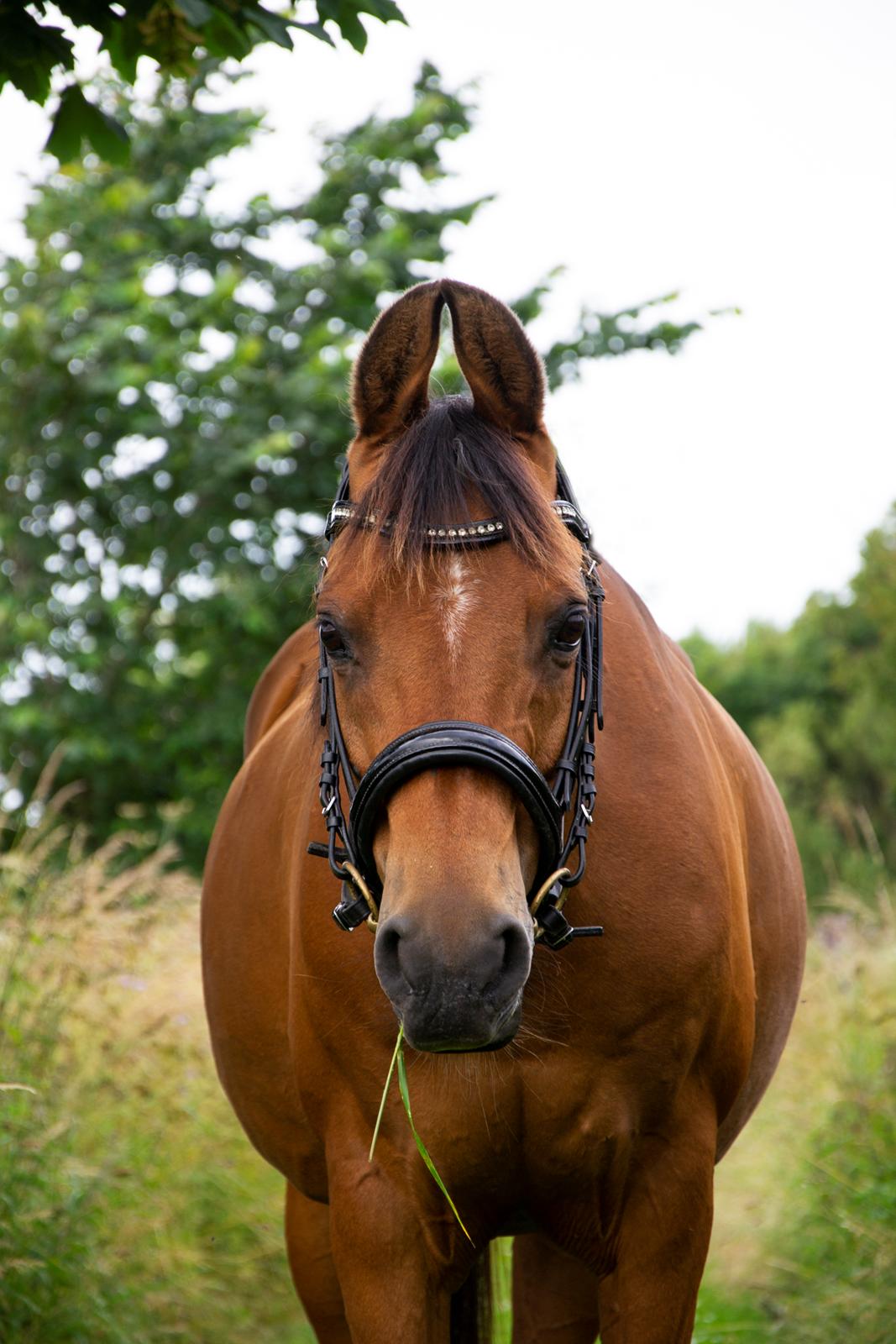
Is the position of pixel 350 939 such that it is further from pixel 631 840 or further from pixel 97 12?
pixel 97 12

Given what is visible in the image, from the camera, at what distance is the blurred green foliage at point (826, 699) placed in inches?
1099

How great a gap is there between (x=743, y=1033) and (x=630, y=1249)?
0.54 m

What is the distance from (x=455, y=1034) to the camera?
211 centimetres

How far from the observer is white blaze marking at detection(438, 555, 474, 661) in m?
2.31

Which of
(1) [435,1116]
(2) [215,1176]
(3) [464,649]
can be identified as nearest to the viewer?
(3) [464,649]

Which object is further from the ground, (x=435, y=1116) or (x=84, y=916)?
(x=84, y=916)

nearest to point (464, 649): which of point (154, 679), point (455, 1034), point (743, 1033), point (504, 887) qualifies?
point (504, 887)

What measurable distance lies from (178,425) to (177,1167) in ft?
28.8

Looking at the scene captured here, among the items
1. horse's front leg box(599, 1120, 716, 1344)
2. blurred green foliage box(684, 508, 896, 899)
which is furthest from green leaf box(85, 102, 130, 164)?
blurred green foliage box(684, 508, 896, 899)

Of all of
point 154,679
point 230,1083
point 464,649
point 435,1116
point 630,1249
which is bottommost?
point 630,1249

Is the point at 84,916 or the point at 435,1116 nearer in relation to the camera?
the point at 435,1116

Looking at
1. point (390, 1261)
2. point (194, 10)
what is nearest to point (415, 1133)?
point (390, 1261)

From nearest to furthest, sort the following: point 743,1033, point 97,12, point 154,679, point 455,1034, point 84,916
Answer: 1. point 455,1034
2. point 743,1033
3. point 97,12
4. point 84,916
5. point 154,679

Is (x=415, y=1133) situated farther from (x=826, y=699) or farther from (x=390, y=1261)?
(x=826, y=699)
